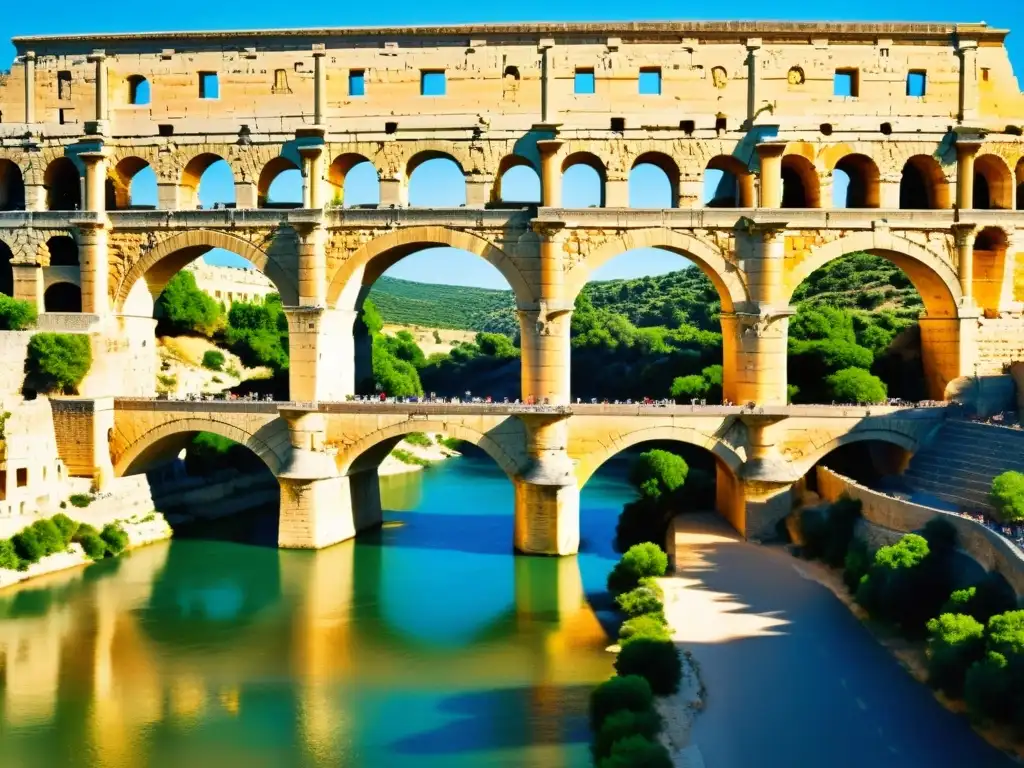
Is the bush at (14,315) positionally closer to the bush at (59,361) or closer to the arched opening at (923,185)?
the bush at (59,361)

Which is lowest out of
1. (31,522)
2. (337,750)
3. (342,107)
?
(337,750)

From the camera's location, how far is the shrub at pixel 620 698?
18.0 m

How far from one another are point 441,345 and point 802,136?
5700 cm

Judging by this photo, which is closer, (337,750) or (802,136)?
(337,750)

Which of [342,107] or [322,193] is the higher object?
[342,107]

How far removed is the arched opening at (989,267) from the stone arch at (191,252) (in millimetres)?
21012

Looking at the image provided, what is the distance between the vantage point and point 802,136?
32.3 metres

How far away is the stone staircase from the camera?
2592 cm

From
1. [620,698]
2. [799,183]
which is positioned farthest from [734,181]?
[620,698]

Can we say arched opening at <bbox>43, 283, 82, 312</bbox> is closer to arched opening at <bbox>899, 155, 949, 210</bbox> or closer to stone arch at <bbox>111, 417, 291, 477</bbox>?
stone arch at <bbox>111, 417, 291, 477</bbox>

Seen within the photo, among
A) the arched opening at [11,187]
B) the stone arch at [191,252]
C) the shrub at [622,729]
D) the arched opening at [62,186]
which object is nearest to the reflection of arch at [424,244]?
the stone arch at [191,252]

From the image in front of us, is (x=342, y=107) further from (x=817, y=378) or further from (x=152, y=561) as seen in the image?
(x=817, y=378)

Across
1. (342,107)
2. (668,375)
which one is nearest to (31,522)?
(342,107)

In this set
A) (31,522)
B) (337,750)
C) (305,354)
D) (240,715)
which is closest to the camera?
(337,750)
